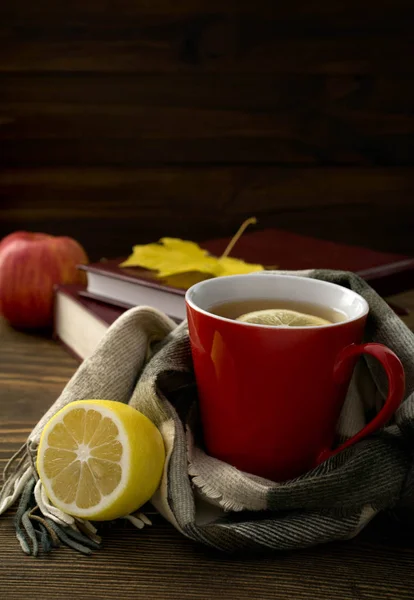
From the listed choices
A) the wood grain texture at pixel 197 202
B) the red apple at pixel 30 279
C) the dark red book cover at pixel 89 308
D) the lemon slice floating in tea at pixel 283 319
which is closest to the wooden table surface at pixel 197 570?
the lemon slice floating in tea at pixel 283 319

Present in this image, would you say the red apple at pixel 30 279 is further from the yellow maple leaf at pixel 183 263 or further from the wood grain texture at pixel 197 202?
the wood grain texture at pixel 197 202

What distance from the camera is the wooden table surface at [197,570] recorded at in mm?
421

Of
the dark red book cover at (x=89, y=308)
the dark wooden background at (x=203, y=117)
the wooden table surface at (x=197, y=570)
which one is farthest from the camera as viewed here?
the dark wooden background at (x=203, y=117)

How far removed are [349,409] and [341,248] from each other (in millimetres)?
491

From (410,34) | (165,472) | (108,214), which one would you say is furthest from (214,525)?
(410,34)

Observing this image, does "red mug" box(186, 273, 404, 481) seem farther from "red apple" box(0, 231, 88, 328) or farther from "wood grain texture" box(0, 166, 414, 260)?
"wood grain texture" box(0, 166, 414, 260)

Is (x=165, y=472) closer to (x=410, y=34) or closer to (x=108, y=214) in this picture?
(x=108, y=214)

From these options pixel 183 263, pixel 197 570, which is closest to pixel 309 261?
pixel 183 263

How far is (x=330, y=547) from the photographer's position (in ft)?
1.54

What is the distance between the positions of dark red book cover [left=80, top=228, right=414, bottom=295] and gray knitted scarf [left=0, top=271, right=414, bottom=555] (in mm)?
263

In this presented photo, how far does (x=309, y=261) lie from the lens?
0.94m

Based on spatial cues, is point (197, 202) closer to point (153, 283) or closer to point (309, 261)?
point (309, 261)

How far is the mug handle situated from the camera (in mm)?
468

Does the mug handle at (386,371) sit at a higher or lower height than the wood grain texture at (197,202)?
higher
